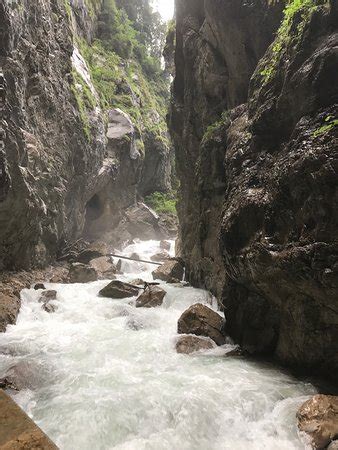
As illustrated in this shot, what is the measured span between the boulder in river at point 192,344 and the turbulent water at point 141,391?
0.76 feet

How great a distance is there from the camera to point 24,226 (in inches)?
572

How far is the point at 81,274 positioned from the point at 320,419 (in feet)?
43.9

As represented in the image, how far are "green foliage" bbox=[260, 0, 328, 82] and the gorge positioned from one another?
0.17 ft

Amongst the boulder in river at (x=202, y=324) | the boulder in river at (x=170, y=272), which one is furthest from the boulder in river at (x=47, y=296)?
the boulder in river at (x=170, y=272)

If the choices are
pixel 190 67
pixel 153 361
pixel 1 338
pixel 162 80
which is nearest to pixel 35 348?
pixel 1 338

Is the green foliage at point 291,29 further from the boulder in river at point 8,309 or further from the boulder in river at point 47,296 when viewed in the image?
the boulder in river at point 47,296

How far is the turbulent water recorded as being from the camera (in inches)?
209

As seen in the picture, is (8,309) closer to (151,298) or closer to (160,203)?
(151,298)

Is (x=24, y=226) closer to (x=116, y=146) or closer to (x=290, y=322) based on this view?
(x=290, y=322)

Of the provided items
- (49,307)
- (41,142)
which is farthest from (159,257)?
(49,307)

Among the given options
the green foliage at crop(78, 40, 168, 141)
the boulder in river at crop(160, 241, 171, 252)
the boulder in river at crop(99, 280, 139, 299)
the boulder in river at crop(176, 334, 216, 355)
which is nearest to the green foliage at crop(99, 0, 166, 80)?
the green foliage at crop(78, 40, 168, 141)

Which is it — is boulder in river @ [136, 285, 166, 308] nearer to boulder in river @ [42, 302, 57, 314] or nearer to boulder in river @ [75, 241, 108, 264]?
boulder in river @ [42, 302, 57, 314]

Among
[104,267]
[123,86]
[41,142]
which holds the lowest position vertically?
[104,267]

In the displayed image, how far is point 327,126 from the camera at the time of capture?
264 inches
